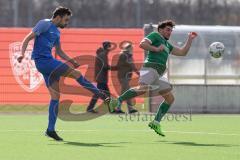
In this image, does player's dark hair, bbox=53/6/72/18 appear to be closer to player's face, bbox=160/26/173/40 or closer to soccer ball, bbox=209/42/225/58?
player's face, bbox=160/26/173/40

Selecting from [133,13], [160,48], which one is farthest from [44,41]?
[133,13]

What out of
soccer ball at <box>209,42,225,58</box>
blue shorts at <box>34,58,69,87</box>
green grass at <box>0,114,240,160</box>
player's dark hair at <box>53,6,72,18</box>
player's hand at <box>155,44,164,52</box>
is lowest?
green grass at <box>0,114,240,160</box>

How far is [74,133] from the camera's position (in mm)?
13391

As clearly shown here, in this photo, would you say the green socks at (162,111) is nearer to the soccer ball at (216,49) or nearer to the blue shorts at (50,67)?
the blue shorts at (50,67)

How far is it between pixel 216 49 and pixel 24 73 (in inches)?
232

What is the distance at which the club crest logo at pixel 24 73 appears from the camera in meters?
22.8

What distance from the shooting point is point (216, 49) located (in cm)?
2103

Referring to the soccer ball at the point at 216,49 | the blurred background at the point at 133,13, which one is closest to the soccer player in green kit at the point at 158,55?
the soccer ball at the point at 216,49

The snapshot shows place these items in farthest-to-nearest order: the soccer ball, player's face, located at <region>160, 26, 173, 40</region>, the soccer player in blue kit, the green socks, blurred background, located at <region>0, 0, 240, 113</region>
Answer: blurred background, located at <region>0, 0, 240, 113</region> < the soccer ball < the green socks < player's face, located at <region>160, 26, 173, 40</region> < the soccer player in blue kit

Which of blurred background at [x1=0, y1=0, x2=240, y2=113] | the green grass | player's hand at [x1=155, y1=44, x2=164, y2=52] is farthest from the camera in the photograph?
blurred background at [x1=0, y1=0, x2=240, y2=113]

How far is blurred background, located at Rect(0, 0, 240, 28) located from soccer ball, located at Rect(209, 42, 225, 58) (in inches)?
584

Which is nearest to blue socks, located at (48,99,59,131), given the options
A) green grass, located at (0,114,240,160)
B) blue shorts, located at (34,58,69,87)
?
green grass, located at (0,114,240,160)

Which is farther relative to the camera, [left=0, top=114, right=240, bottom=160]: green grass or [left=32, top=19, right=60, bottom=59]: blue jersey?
[left=32, top=19, right=60, bottom=59]: blue jersey

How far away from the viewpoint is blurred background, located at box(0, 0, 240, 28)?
3816 cm
